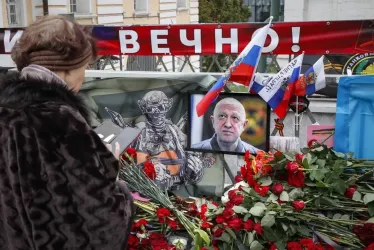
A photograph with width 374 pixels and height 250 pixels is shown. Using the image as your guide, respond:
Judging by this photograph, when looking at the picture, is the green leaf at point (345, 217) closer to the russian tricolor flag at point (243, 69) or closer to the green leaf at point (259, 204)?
the green leaf at point (259, 204)

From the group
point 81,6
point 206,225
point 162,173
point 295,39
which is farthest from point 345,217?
point 81,6

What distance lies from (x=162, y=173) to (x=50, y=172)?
257cm

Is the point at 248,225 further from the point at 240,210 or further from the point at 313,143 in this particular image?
the point at 313,143

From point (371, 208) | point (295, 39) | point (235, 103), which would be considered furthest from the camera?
point (295, 39)

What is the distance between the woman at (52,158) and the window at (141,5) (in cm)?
2334

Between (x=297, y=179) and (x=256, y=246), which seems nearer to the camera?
(x=256, y=246)

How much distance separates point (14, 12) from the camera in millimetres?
16938

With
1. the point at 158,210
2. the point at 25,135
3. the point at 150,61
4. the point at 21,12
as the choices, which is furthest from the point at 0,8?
the point at 25,135

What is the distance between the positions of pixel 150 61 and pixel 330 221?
708 cm

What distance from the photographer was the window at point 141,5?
24.8 meters

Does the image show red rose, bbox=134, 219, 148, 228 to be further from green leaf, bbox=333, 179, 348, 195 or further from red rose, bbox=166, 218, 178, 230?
green leaf, bbox=333, 179, 348, 195

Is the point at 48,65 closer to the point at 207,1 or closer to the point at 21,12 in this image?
the point at 21,12

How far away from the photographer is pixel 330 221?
2908mm

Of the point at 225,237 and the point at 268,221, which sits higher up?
the point at 268,221
